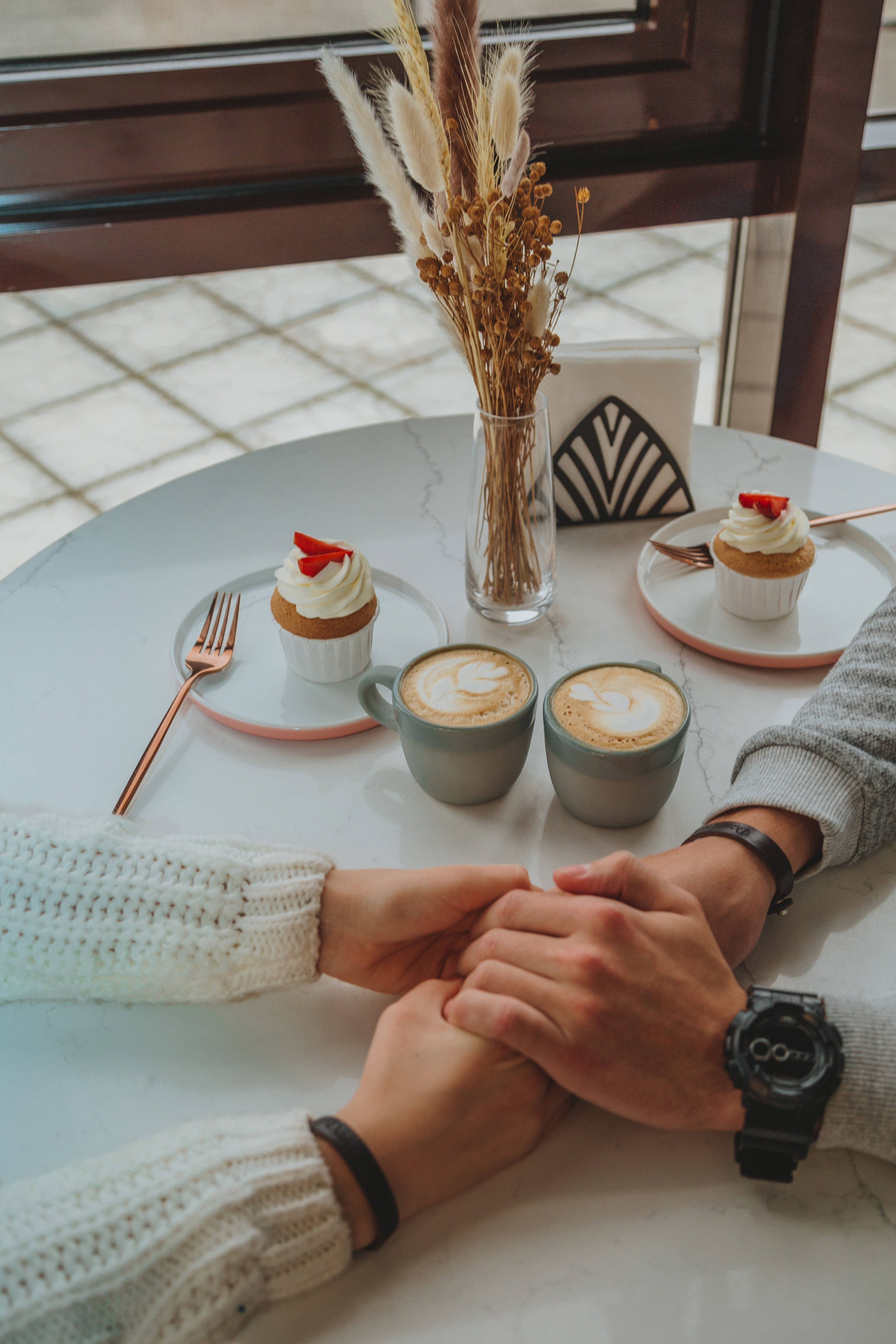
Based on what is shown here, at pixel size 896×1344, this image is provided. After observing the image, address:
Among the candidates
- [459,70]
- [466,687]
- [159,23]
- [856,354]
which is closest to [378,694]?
[466,687]

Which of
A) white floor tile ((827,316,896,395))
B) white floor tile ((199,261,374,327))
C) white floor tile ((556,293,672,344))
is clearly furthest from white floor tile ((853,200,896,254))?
white floor tile ((199,261,374,327))

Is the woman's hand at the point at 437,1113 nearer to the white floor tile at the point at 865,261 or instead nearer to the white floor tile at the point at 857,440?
the white floor tile at the point at 857,440

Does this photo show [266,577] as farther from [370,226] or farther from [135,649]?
[370,226]

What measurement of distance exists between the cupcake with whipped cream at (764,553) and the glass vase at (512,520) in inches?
7.5

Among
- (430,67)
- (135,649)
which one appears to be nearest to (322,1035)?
(135,649)

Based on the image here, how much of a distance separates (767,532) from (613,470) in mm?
242

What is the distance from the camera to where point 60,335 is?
10.4 ft

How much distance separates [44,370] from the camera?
10.1 ft

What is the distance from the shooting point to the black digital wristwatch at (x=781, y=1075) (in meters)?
0.67

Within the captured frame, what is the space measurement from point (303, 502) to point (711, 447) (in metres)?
0.56

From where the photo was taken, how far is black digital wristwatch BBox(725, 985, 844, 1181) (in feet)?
2.19

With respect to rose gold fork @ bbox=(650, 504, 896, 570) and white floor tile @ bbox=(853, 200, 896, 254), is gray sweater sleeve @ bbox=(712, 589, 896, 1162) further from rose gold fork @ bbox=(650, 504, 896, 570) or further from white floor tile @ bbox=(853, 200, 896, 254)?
white floor tile @ bbox=(853, 200, 896, 254)

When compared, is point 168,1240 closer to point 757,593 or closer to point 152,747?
point 152,747

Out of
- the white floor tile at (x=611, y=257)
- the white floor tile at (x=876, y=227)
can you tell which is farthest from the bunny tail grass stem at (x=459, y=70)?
the white floor tile at (x=876, y=227)
